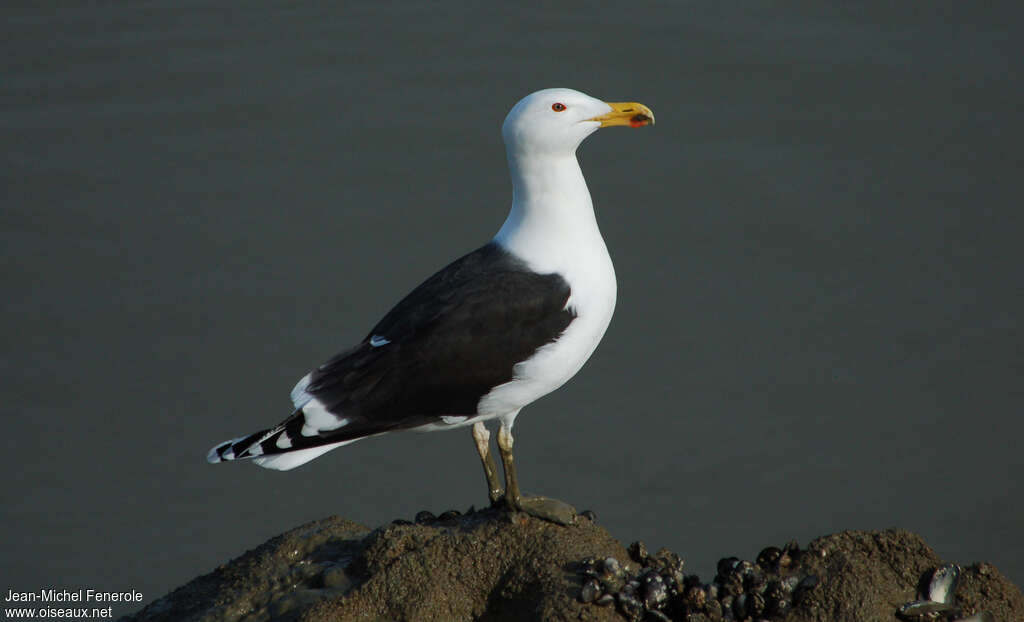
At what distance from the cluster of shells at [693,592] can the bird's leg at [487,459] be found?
96 cm

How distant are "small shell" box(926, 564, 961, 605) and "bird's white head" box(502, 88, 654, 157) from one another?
88.7 inches

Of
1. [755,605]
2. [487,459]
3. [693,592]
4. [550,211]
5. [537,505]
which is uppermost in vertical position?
[550,211]

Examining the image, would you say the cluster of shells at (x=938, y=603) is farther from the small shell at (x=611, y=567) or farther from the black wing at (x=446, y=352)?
the black wing at (x=446, y=352)

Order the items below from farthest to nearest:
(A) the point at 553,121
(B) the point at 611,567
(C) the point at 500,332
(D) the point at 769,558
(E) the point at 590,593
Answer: (A) the point at 553,121, (C) the point at 500,332, (D) the point at 769,558, (B) the point at 611,567, (E) the point at 590,593

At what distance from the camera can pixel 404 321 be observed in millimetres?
5109

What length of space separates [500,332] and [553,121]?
3.09ft

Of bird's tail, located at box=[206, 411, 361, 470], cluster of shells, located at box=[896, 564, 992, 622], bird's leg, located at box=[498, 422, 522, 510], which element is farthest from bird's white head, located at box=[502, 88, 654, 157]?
cluster of shells, located at box=[896, 564, 992, 622]

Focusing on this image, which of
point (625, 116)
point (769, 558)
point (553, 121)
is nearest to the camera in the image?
point (769, 558)

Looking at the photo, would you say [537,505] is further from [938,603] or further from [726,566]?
[938,603]

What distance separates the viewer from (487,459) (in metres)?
5.43

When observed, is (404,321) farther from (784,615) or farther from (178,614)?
(784,615)

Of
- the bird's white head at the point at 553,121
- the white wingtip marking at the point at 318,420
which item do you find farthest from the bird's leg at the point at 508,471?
the bird's white head at the point at 553,121

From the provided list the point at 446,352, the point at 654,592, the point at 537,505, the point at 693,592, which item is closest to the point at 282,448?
the point at 446,352

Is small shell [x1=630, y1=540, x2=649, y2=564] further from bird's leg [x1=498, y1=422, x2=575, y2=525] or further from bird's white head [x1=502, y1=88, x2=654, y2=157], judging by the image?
bird's white head [x1=502, y1=88, x2=654, y2=157]
